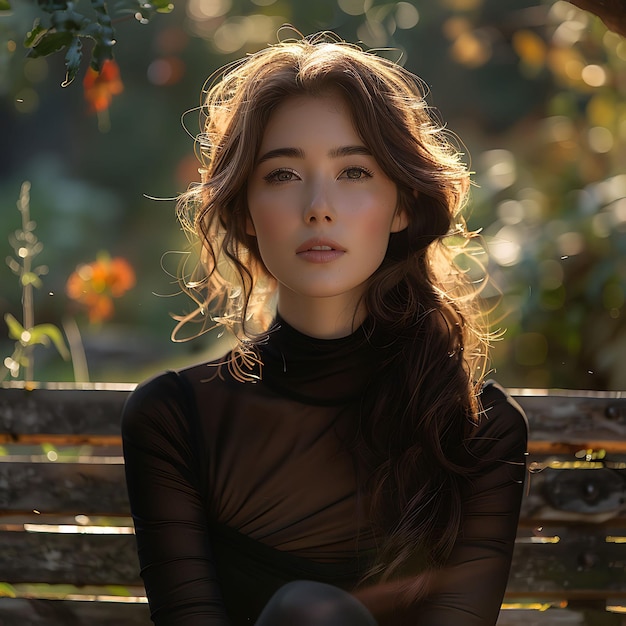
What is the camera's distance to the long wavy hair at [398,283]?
6.49 feet

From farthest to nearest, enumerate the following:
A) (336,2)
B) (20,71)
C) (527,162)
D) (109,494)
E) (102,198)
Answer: (102,198) < (336,2) < (527,162) < (20,71) < (109,494)

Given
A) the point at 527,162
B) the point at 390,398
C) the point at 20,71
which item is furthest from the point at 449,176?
the point at 527,162

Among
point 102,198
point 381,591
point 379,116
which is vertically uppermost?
point 379,116

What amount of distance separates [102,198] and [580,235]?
6.03 meters

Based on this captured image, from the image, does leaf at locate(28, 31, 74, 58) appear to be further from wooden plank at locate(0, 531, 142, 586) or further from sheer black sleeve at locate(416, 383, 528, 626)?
wooden plank at locate(0, 531, 142, 586)

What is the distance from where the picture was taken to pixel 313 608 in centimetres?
178

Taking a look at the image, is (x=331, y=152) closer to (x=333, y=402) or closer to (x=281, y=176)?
(x=281, y=176)

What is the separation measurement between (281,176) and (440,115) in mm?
840

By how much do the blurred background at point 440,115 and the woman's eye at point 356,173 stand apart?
0.48 metres

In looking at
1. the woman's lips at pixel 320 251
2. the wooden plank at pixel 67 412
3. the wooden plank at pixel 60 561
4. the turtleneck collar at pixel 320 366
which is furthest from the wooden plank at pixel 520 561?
the woman's lips at pixel 320 251

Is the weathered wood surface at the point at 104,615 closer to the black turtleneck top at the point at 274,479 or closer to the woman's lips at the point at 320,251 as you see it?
the black turtleneck top at the point at 274,479

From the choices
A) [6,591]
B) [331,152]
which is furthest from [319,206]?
[6,591]

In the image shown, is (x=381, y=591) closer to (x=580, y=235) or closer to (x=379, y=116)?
(x=379, y=116)

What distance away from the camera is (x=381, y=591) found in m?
2.00
